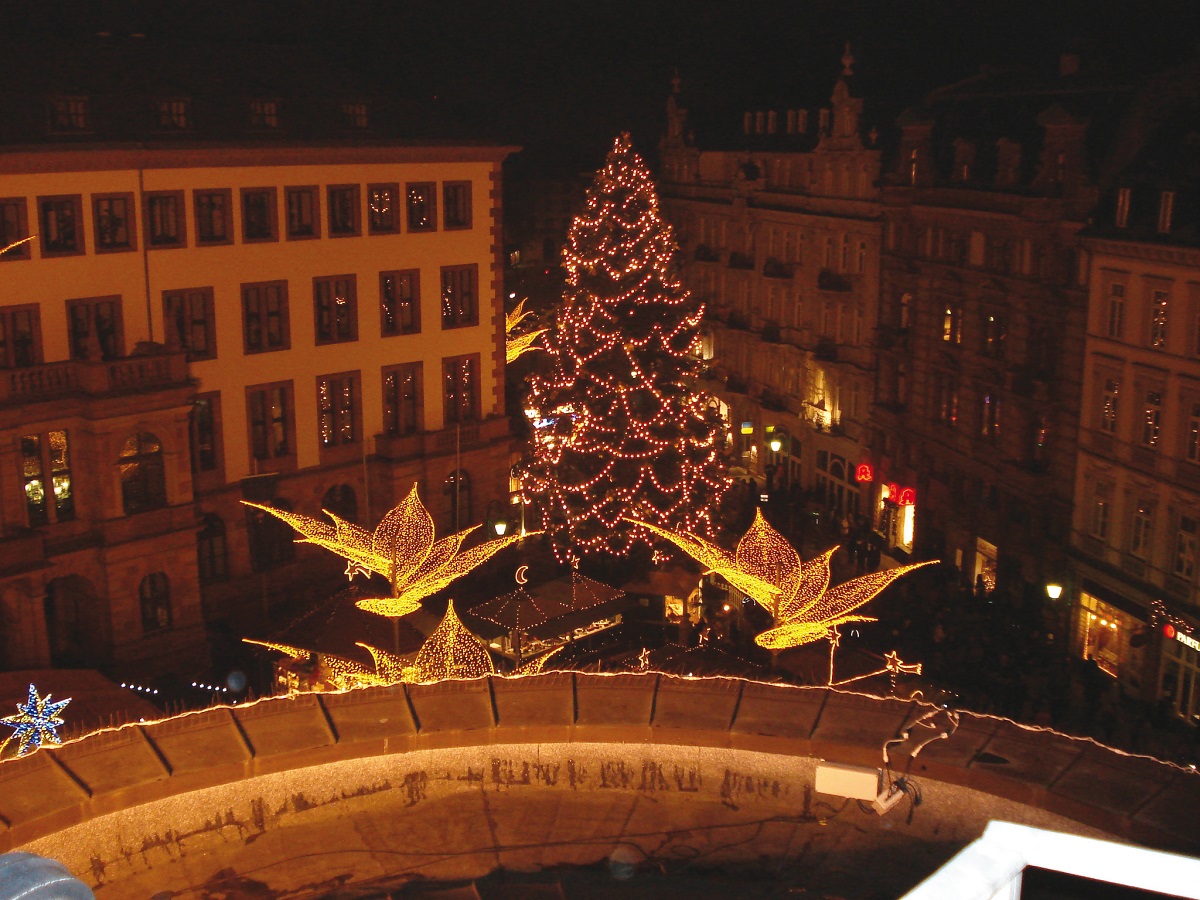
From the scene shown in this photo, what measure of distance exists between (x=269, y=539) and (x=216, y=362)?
5070 mm

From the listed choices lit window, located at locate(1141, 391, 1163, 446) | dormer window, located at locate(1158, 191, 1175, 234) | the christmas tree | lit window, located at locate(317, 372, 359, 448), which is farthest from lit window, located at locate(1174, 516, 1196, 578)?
lit window, located at locate(317, 372, 359, 448)

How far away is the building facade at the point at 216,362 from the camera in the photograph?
30812 millimetres

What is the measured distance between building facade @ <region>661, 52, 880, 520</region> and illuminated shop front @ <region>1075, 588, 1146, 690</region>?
14.5m

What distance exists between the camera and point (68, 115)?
32.2m

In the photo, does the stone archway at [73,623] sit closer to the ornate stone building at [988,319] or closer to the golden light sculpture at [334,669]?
the golden light sculpture at [334,669]

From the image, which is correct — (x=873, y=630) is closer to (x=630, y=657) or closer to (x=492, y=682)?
(x=630, y=657)

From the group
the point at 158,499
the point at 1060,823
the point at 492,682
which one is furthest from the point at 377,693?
the point at 158,499

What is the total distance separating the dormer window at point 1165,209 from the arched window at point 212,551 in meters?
24.5

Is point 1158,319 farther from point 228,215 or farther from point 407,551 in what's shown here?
point 228,215

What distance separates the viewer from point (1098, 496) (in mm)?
35062

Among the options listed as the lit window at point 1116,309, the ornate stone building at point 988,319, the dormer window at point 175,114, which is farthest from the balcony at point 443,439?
the lit window at point 1116,309

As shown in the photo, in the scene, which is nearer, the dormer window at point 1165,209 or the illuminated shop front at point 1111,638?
the dormer window at point 1165,209

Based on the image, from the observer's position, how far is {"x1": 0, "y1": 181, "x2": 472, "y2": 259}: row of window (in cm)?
3172

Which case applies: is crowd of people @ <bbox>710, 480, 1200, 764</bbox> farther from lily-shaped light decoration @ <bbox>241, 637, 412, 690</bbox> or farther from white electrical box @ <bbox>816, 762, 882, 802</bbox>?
white electrical box @ <bbox>816, 762, 882, 802</bbox>
